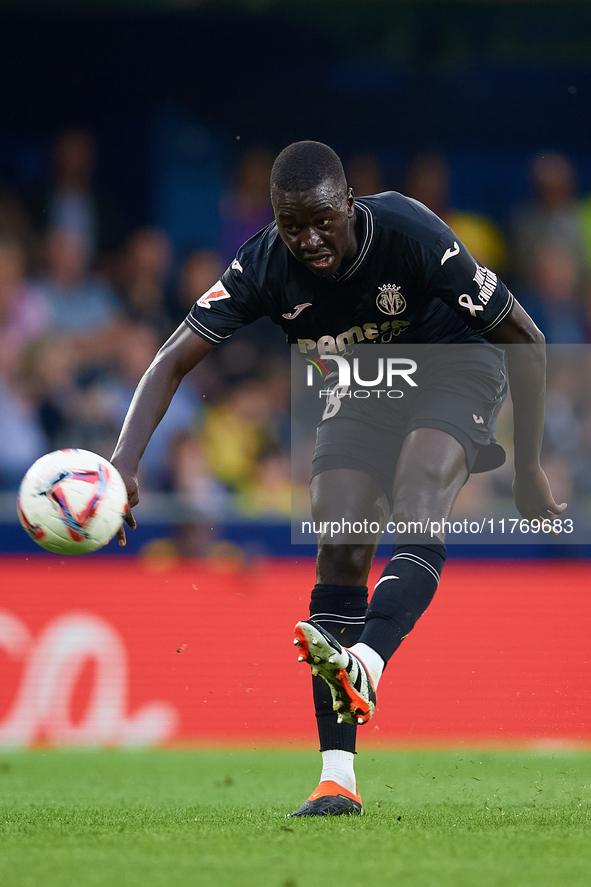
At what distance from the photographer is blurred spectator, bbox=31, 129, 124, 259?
34.0 feet

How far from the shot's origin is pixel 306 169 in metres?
3.92

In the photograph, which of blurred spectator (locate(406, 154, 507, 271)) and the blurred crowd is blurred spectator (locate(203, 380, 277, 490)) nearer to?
the blurred crowd

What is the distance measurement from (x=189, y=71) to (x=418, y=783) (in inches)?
328

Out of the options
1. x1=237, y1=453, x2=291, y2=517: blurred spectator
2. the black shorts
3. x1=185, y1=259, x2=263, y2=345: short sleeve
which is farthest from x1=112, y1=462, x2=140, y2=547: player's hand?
x1=237, y1=453, x2=291, y2=517: blurred spectator

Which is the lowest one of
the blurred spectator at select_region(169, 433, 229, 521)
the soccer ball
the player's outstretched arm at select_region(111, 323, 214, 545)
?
the soccer ball

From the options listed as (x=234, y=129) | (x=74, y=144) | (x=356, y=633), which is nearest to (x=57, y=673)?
(x=356, y=633)

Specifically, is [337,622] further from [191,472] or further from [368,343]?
[191,472]

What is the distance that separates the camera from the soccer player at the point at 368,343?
13.2 ft

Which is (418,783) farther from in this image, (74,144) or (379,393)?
(74,144)

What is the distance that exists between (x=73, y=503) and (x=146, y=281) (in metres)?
6.19

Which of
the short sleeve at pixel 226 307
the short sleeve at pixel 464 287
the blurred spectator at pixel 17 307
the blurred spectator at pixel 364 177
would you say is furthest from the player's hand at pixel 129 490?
the blurred spectator at pixel 364 177

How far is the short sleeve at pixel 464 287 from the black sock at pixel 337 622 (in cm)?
114

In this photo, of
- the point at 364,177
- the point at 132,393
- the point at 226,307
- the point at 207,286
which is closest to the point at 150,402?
the point at 226,307

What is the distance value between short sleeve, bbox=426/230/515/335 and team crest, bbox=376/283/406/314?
129 millimetres
